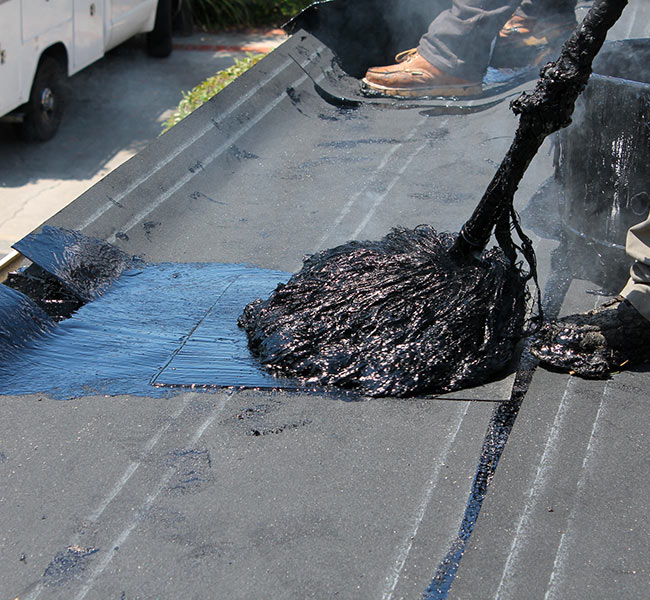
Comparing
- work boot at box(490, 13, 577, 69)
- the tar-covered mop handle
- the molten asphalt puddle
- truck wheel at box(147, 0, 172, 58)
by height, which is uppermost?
the tar-covered mop handle

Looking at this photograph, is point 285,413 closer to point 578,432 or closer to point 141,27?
point 578,432

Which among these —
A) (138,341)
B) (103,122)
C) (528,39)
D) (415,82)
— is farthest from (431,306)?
(103,122)

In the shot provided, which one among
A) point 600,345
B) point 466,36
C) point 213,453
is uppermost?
point 466,36

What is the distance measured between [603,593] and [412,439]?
0.64 metres

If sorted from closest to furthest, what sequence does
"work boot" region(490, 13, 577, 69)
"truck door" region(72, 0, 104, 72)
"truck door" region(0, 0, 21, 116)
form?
"work boot" region(490, 13, 577, 69) < "truck door" region(0, 0, 21, 116) < "truck door" region(72, 0, 104, 72)

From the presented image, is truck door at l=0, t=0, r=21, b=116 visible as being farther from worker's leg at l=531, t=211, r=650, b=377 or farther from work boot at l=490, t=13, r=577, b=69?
worker's leg at l=531, t=211, r=650, b=377

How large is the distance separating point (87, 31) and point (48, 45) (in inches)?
29.3

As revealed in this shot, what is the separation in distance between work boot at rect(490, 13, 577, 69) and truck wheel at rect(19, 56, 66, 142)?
3.96 metres

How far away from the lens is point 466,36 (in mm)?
4770

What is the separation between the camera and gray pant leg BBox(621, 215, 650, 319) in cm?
243

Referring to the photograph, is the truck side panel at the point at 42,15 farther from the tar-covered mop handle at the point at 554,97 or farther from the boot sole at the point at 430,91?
the tar-covered mop handle at the point at 554,97

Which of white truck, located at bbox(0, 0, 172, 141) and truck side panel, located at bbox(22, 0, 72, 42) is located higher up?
truck side panel, located at bbox(22, 0, 72, 42)

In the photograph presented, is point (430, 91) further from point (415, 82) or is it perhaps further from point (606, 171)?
point (606, 171)

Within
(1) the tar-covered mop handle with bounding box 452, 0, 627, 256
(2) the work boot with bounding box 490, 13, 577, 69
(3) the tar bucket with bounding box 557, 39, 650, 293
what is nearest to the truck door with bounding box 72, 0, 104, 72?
(2) the work boot with bounding box 490, 13, 577, 69
